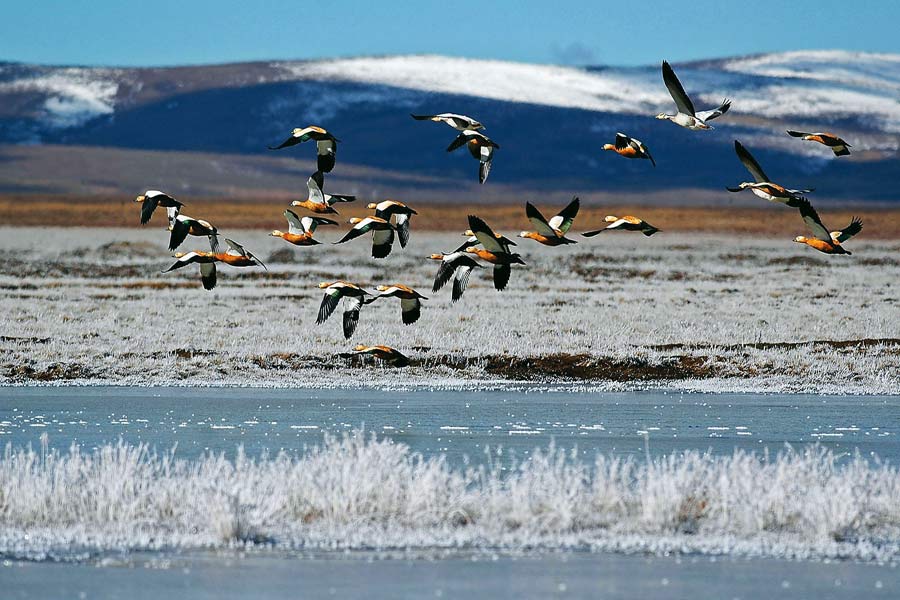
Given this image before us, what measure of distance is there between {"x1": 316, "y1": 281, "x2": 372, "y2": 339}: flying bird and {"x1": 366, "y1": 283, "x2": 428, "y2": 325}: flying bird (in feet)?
0.47

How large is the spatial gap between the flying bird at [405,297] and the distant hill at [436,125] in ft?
386

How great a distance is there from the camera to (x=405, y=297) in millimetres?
13883

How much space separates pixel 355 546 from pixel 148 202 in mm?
4398

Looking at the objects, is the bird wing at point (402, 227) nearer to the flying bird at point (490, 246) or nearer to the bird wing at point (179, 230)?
the flying bird at point (490, 246)

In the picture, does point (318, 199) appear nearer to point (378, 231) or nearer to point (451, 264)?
point (378, 231)

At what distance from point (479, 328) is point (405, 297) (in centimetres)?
1511

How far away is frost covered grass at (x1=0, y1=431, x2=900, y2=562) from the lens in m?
10.8

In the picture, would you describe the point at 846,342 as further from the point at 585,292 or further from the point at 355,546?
the point at 355,546

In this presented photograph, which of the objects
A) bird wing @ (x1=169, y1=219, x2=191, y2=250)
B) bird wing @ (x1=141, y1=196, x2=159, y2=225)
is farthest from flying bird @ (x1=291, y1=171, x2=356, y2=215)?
bird wing @ (x1=141, y1=196, x2=159, y2=225)

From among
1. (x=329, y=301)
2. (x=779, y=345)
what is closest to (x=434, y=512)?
(x=329, y=301)

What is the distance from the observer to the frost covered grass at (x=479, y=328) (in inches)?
917

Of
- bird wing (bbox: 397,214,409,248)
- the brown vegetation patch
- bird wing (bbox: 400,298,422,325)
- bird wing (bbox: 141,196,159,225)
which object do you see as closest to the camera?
bird wing (bbox: 141,196,159,225)

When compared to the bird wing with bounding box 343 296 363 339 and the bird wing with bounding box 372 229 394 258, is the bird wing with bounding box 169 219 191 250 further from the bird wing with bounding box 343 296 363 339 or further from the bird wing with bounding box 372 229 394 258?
the bird wing with bounding box 343 296 363 339

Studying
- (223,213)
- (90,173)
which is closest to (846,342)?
(223,213)
